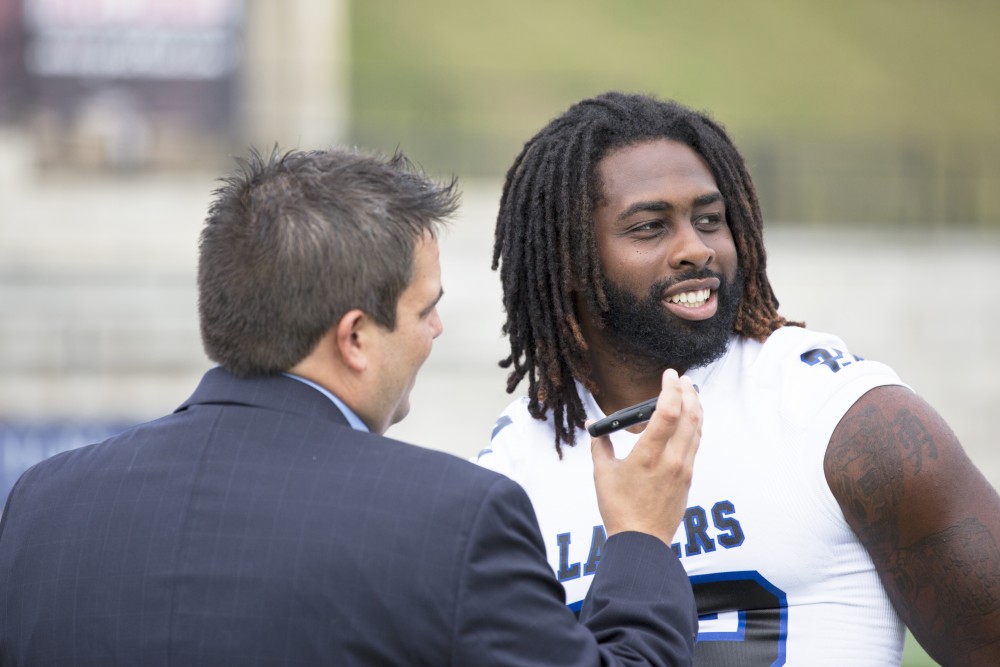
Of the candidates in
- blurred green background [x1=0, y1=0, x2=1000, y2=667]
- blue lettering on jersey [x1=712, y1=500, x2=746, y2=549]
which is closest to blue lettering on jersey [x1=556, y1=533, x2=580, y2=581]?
blue lettering on jersey [x1=712, y1=500, x2=746, y2=549]

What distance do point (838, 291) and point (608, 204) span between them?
10.0 meters

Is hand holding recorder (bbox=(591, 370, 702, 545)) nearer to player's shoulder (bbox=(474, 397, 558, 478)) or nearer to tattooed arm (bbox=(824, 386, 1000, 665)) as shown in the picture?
tattooed arm (bbox=(824, 386, 1000, 665))

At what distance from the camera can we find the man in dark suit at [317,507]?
2.10m

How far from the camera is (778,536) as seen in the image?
8.86 ft

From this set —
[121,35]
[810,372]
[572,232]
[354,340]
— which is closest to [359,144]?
[121,35]

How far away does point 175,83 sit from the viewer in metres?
13.6

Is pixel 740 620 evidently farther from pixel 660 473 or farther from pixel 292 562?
pixel 292 562

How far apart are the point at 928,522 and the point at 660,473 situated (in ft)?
1.89

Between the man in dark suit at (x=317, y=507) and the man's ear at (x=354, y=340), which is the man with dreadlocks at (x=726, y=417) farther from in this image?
the man's ear at (x=354, y=340)

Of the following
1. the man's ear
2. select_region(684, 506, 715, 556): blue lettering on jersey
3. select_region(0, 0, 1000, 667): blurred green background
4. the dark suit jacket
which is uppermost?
the man's ear

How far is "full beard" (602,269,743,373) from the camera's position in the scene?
297cm

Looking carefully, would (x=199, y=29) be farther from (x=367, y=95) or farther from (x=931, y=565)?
(x=931, y=565)

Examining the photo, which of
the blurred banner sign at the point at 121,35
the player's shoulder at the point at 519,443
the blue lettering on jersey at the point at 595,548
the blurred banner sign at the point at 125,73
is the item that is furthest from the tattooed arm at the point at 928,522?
the blurred banner sign at the point at 121,35

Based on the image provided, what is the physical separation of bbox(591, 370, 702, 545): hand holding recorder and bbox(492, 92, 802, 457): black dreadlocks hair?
0.66 m
